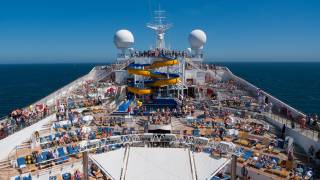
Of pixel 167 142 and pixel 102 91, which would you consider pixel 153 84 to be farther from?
pixel 167 142

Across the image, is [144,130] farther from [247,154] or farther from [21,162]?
[21,162]

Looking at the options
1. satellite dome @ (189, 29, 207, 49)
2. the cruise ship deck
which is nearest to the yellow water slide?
the cruise ship deck

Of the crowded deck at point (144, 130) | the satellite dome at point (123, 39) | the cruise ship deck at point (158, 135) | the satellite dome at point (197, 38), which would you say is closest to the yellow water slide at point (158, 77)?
the cruise ship deck at point (158, 135)

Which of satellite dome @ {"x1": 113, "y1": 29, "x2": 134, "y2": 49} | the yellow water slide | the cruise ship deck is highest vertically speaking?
satellite dome @ {"x1": 113, "y1": 29, "x2": 134, "y2": 49}

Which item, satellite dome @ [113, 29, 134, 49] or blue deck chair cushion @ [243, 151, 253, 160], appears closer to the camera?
blue deck chair cushion @ [243, 151, 253, 160]

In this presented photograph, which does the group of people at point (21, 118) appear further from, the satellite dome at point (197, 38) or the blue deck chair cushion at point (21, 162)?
the satellite dome at point (197, 38)

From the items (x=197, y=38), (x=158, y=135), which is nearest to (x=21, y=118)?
(x=158, y=135)

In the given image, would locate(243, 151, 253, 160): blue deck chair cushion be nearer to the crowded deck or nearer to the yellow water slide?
the crowded deck
